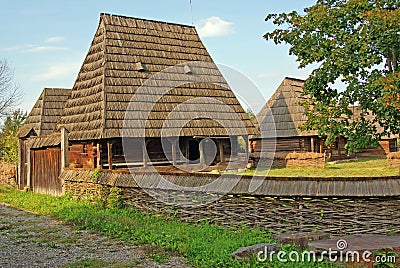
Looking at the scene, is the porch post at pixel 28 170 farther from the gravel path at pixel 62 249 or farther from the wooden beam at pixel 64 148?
the gravel path at pixel 62 249

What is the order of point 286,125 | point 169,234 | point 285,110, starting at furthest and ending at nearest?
point 285,110
point 286,125
point 169,234

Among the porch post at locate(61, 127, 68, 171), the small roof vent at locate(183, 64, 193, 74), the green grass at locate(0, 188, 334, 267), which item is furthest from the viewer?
the small roof vent at locate(183, 64, 193, 74)

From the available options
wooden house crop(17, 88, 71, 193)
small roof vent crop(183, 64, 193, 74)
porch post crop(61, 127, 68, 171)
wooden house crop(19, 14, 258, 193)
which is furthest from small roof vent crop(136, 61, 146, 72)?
porch post crop(61, 127, 68, 171)

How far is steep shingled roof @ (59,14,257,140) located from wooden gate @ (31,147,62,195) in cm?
169

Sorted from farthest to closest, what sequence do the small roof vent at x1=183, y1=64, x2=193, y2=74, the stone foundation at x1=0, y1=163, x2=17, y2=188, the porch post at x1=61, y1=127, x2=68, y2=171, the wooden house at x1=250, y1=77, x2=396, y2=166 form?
the wooden house at x1=250, y1=77, x2=396, y2=166 < the small roof vent at x1=183, y1=64, x2=193, y2=74 < the stone foundation at x1=0, y1=163, x2=17, y2=188 < the porch post at x1=61, y1=127, x2=68, y2=171

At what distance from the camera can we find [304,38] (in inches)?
547

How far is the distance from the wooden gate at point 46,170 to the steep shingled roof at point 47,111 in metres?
6.83

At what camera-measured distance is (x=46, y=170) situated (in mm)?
17078

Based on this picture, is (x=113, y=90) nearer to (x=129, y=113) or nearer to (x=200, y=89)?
(x=129, y=113)

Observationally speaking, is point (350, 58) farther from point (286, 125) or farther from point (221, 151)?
point (286, 125)

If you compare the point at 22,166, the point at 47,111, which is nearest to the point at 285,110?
the point at 47,111

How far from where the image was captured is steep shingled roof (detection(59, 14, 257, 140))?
18438 mm

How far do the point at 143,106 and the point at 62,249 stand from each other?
10893mm

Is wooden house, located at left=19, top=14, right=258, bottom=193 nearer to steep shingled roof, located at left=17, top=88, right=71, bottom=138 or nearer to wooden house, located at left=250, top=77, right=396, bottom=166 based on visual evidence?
steep shingled roof, located at left=17, top=88, right=71, bottom=138
